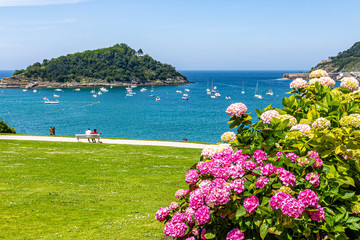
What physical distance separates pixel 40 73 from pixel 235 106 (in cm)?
21272

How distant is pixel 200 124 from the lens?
73875mm

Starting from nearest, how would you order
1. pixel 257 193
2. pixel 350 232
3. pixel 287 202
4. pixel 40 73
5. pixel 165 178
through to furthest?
1. pixel 287 202
2. pixel 257 193
3. pixel 350 232
4. pixel 165 178
5. pixel 40 73

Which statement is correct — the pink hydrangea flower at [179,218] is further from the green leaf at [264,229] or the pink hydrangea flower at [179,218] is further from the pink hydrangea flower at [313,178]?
the pink hydrangea flower at [313,178]

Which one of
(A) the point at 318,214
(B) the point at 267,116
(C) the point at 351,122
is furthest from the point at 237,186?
(C) the point at 351,122

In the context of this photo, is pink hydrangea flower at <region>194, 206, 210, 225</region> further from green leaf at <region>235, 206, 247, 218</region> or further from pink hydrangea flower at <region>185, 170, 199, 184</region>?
pink hydrangea flower at <region>185, 170, 199, 184</region>

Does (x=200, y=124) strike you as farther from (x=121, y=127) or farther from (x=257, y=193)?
(x=257, y=193)

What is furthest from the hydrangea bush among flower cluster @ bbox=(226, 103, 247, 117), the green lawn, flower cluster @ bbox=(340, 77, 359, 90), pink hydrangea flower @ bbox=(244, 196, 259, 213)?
the green lawn

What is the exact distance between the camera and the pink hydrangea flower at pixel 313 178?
3.95 metres

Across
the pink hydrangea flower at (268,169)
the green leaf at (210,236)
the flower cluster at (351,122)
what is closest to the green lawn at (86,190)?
the green leaf at (210,236)

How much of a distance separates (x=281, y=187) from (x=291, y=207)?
0.38 m

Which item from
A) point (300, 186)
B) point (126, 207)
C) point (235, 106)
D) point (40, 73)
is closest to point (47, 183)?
point (126, 207)

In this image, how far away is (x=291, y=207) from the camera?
352cm

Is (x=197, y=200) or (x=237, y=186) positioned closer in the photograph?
(x=237, y=186)

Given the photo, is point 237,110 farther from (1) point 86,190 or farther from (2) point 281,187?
(1) point 86,190
